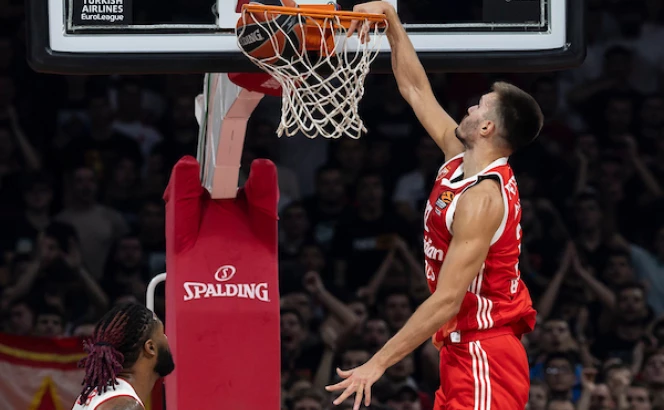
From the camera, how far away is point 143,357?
383cm

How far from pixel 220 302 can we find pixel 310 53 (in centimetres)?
139

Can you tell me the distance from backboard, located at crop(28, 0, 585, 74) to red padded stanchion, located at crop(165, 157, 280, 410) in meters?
0.90

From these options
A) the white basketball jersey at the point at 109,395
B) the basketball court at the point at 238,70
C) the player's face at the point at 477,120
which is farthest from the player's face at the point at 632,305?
the white basketball jersey at the point at 109,395

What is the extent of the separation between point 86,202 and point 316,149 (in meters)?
1.62

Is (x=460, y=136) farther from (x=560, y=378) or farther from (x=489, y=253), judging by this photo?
(x=560, y=378)

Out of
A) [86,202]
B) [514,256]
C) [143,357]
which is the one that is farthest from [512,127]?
[86,202]

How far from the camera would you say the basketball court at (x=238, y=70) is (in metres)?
4.25

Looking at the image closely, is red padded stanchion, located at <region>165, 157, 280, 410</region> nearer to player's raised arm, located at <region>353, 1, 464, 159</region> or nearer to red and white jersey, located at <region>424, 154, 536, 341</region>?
player's raised arm, located at <region>353, 1, 464, 159</region>

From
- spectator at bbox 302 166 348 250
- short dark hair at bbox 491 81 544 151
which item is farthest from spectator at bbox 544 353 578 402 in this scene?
short dark hair at bbox 491 81 544 151

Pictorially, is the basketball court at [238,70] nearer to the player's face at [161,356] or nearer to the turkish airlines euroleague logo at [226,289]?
the turkish airlines euroleague logo at [226,289]

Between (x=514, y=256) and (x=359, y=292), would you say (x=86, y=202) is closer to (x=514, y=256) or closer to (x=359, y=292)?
(x=359, y=292)

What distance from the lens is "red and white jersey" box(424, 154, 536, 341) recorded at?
4.04 m

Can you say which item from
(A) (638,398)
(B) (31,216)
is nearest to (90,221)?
(B) (31,216)

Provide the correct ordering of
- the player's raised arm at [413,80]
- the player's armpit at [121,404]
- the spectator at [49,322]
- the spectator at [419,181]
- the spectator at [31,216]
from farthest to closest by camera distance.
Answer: the spectator at [419,181] < the spectator at [31,216] < the spectator at [49,322] < the player's raised arm at [413,80] < the player's armpit at [121,404]
